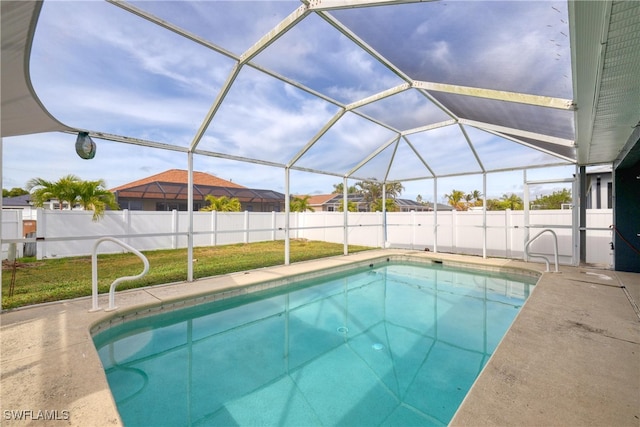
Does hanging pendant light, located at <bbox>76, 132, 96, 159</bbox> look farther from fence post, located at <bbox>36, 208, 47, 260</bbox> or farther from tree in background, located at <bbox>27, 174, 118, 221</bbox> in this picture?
tree in background, located at <bbox>27, 174, 118, 221</bbox>

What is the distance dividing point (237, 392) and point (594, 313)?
15.3 feet

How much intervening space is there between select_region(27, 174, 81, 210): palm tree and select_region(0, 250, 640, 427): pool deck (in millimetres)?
7470

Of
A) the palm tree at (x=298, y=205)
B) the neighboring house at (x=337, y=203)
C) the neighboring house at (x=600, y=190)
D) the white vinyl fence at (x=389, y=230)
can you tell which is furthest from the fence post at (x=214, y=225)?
the neighboring house at (x=337, y=203)

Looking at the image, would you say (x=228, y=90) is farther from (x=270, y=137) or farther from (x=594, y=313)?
(x=594, y=313)

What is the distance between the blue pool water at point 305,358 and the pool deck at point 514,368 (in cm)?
47

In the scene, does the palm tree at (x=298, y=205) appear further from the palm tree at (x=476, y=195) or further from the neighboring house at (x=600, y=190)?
the palm tree at (x=476, y=195)

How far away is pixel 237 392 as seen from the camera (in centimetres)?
275

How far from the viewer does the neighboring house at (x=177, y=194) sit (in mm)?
16625

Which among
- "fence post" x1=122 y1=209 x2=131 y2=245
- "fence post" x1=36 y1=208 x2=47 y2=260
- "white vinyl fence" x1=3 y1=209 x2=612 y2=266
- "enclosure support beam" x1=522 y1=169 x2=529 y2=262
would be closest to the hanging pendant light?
"white vinyl fence" x1=3 y1=209 x2=612 y2=266

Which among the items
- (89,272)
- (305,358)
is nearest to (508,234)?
(305,358)

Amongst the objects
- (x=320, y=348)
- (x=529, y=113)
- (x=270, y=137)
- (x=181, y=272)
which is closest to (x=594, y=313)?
(x=529, y=113)

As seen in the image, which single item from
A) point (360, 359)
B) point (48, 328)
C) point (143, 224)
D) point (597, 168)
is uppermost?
point (597, 168)

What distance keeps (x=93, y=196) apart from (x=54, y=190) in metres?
1.07

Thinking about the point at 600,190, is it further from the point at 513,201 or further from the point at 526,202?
the point at 513,201
